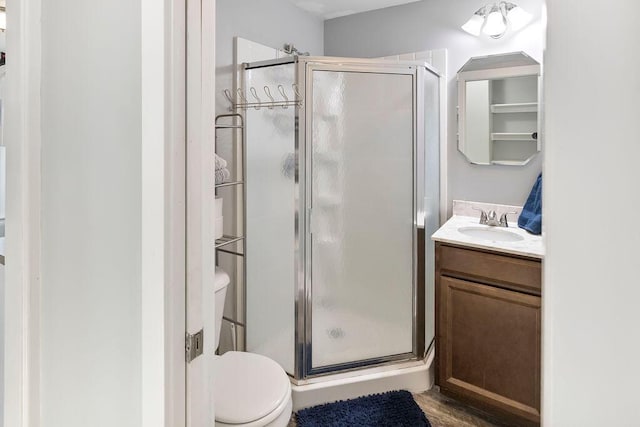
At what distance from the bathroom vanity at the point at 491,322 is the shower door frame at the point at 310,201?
23 centimetres

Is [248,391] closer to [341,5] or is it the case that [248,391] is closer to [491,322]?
Result: [491,322]

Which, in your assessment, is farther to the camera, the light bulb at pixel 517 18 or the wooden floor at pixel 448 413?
the light bulb at pixel 517 18

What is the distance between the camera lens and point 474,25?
2363mm

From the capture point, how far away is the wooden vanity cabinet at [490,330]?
5.80ft

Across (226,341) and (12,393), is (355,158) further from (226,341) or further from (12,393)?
(12,393)

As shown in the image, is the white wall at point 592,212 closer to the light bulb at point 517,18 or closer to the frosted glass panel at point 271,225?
the frosted glass panel at point 271,225

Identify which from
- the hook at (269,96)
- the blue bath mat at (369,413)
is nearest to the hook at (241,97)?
the hook at (269,96)

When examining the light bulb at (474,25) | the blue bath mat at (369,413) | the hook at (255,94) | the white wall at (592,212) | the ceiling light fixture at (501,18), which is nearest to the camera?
the white wall at (592,212)

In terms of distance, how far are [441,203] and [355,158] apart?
2.53ft

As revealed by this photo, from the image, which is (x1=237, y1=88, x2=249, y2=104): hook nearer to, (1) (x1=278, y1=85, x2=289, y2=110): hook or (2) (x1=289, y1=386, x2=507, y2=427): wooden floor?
(1) (x1=278, y1=85, x2=289, y2=110): hook

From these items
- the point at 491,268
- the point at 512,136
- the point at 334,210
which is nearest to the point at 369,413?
the point at 491,268

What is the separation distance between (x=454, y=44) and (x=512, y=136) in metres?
0.68

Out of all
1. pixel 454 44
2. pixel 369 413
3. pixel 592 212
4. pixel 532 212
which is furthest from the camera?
pixel 454 44

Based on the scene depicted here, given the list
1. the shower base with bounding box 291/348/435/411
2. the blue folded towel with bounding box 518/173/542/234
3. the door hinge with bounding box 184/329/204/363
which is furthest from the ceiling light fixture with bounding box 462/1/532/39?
the door hinge with bounding box 184/329/204/363
